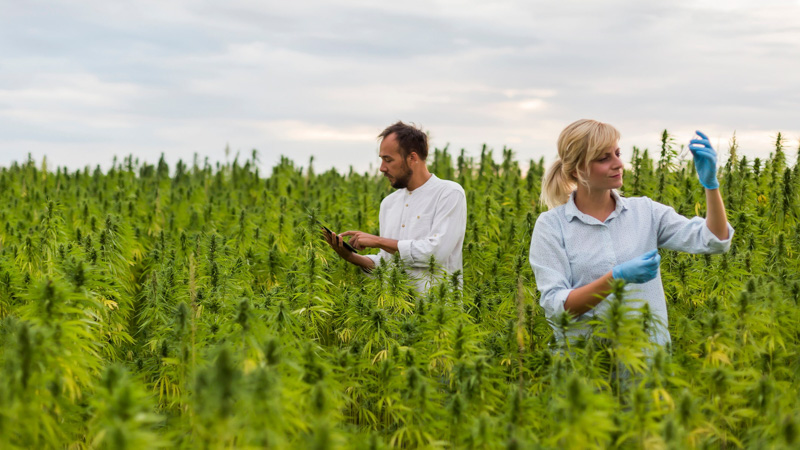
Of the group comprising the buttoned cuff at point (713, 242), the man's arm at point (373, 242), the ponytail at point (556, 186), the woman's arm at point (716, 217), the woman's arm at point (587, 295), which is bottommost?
the woman's arm at point (587, 295)

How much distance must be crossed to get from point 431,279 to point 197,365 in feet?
6.74

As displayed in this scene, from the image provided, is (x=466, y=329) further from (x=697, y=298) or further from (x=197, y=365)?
(x=697, y=298)

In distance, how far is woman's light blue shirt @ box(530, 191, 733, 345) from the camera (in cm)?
366

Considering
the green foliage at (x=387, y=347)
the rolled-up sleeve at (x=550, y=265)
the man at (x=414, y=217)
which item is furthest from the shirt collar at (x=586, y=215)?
the man at (x=414, y=217)

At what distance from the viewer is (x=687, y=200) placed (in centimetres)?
721

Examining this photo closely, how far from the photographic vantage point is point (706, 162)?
352cm

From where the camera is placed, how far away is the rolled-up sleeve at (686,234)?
3.52 meters

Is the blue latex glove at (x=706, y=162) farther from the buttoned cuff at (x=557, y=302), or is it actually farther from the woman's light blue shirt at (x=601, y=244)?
the buttoned cuff at (x=557, y=302)

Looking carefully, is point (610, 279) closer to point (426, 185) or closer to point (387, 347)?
point (387, 347)

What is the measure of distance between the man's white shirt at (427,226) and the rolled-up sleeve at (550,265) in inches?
58.2

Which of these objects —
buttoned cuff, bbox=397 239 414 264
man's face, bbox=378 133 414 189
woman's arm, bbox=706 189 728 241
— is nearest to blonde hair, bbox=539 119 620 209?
woman's arm, bbox=706 189 728 241

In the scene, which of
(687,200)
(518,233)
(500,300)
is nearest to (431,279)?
(500,300)

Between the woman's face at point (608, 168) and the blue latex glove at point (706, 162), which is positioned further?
the woman's face at point (608, 168)

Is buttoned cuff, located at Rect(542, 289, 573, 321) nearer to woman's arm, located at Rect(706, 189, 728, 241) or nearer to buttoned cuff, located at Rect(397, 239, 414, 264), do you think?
woman's arm, located at Rect(706, 189, 728, 241)
